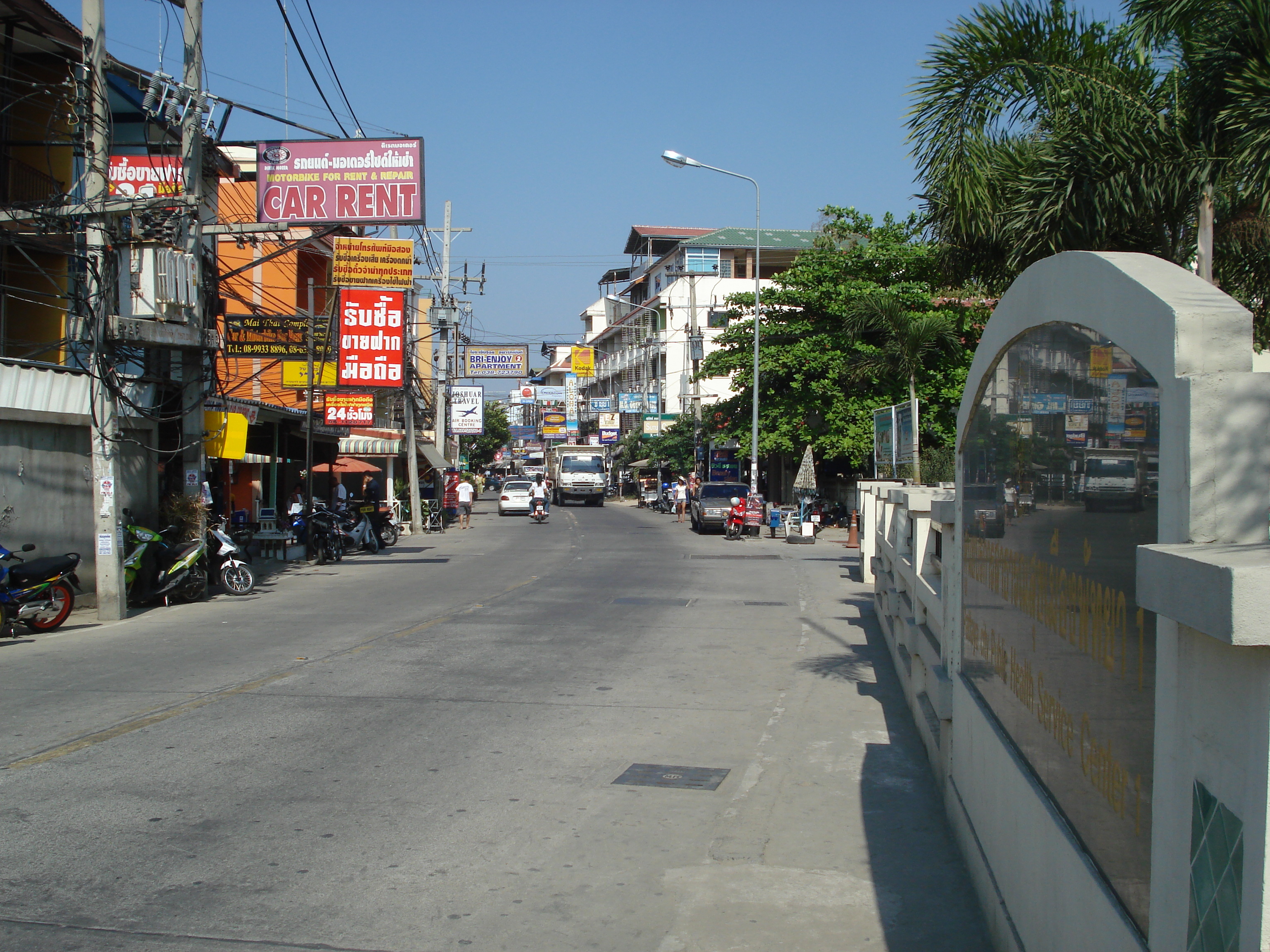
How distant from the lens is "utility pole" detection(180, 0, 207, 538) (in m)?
15.9

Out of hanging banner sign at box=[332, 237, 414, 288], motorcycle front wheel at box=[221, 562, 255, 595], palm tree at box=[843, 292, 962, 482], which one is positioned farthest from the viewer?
hanging banner sign at box=[332, 237, 414, 288]

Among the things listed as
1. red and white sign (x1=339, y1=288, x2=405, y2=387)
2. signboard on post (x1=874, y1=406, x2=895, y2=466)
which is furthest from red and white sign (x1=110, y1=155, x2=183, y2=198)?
signboard on post (x1=874, y1=406, x2=895, y2=466)

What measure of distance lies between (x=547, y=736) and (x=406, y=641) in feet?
15.4

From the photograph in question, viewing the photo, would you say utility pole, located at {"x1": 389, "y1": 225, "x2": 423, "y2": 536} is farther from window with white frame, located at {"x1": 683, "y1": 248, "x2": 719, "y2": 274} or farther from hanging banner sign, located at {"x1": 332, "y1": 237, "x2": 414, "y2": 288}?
window with white frame, located at {"x1": 683, "y1": 248, "x2": 719, "y2": 274}

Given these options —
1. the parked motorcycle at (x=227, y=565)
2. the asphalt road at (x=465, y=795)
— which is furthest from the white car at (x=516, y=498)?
the asphalt road at (x=465, y=795)

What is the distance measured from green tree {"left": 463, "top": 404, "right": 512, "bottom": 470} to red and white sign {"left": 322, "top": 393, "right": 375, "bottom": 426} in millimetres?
52900

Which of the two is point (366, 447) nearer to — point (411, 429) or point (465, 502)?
point (411, 429)

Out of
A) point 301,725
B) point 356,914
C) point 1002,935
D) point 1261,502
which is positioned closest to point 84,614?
point 301,725

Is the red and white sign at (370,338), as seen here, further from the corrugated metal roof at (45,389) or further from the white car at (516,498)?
the white car at (516,498)

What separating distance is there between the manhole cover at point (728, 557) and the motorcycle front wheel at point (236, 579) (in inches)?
416

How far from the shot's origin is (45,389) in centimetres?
1470

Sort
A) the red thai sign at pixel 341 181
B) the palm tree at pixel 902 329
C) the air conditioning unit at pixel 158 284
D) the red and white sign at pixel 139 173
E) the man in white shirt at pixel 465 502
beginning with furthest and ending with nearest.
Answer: the man in white shirt at pixel 465 502
the palm tree at pixel 902 329
the red and white sign at pixel 139 173
the red thai sign at pixel 341 181
the air conditioning unit at pixel 158 284

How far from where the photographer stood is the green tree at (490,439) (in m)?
87.2

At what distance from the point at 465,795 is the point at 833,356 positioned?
3144 centimetres
